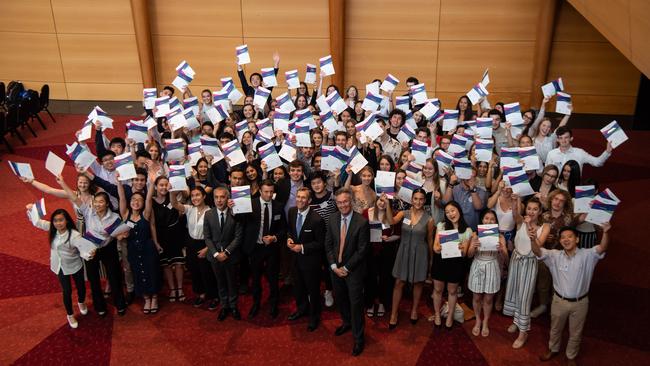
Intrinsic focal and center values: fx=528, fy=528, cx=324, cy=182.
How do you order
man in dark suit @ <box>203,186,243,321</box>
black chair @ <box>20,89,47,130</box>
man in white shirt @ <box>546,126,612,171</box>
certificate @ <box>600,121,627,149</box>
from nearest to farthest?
man in dark suit @ <box>203,186,243,321</box>, certificate @ <box>600,121,627,149</box>, man in white shirt @ <box>546,126,612,171</box>, black chair @ <box>20,89,47,130</box>

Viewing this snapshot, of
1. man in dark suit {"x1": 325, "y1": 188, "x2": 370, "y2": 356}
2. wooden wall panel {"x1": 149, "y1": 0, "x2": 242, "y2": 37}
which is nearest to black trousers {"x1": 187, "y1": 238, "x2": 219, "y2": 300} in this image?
man in dark suit {"x1": 325, "y1": 188, "x2": 370, "y2": 356}

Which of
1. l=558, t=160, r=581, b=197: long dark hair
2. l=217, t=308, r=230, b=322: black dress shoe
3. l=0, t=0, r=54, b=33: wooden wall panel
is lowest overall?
l=217, t=308, r=230, b=322: black dress shoe

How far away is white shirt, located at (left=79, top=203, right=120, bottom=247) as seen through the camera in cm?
492

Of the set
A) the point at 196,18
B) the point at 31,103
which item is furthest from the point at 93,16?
the point at 31,103

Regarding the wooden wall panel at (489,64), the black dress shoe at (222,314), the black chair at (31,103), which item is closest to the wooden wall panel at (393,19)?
the wooden wall panel at (489,64)

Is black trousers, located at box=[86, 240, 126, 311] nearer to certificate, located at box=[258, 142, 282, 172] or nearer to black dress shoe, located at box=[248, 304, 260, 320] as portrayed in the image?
black dress shoe, located at box=[248, 304, 260, 320]

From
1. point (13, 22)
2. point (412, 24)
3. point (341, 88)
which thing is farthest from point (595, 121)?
point (13, 22)

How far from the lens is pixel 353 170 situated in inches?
206

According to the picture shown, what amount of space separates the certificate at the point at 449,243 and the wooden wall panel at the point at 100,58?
1033cm

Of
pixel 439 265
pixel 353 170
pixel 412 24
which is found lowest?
pixel 439 265

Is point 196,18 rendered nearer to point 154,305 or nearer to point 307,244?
point 154,305

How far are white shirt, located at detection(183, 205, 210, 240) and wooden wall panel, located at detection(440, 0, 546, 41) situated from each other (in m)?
8.41

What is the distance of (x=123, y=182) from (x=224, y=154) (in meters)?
1.14

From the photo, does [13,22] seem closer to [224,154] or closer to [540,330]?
[224,154]
